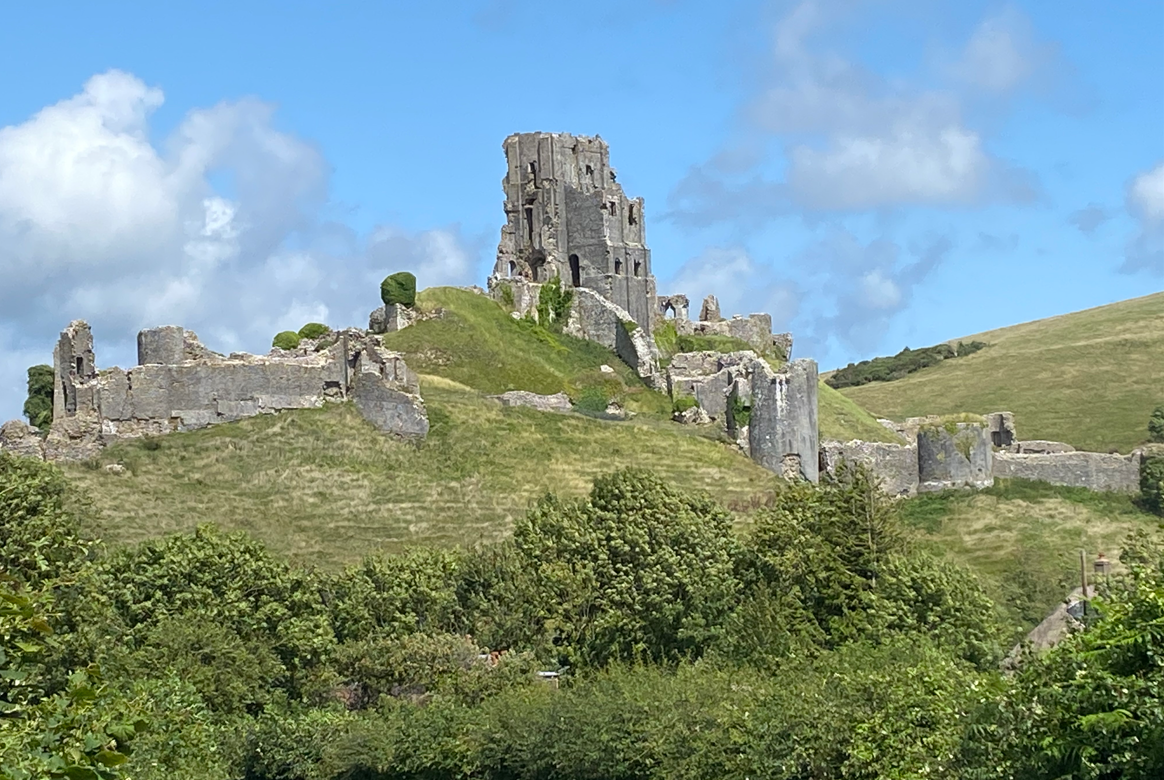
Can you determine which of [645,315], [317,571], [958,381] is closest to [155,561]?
[317,571]

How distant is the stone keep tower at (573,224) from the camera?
9894cm

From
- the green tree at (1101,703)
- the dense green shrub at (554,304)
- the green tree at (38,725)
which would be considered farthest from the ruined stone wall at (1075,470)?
the green tree at (38,725)

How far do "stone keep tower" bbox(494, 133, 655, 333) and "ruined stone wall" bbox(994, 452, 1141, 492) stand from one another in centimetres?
2226

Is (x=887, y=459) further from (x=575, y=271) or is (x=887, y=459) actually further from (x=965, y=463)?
(x=575, y=271)

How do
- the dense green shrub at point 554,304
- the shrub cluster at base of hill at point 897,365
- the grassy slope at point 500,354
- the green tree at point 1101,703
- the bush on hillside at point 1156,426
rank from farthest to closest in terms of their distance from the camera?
the shrub cluster at base of hill at point 897,365 → the bush on hillside at point 1156,426 → the dense green shrub at point 554,304 → the grassy slope at point 500,354 → the green tree at point 1101,703

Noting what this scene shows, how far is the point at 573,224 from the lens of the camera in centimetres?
10038

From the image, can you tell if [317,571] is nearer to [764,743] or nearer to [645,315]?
[764,743]

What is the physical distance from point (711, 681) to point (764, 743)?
7054mm

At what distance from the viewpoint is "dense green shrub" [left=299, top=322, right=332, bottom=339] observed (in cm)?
8462

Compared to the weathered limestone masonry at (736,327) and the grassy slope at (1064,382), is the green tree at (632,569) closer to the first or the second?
the weathered limestone masonry at (736,327)

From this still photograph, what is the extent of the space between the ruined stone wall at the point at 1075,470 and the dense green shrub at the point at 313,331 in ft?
92.8

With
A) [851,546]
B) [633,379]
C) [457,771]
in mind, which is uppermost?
[633,379]

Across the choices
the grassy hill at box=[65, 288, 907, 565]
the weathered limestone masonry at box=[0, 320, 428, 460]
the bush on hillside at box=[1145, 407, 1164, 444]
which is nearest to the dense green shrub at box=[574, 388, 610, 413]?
the grassy hill at box=[65, 288, 907, 565]

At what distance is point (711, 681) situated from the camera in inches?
1769
